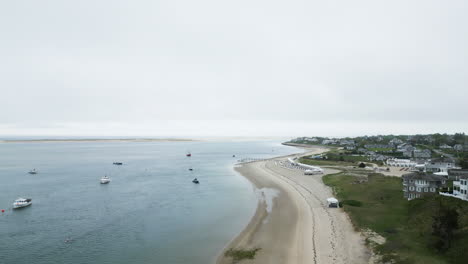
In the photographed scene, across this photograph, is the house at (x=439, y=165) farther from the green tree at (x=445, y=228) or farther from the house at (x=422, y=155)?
the green tree at (x=445, y=228)

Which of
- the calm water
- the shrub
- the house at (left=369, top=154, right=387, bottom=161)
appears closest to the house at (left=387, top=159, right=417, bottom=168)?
the house at (left=369, top=154, right=387, bottom=161)

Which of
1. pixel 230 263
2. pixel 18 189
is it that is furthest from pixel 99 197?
pixel 230 263

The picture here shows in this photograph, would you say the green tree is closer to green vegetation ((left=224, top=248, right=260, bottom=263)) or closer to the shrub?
green vegetation ((left=224, top=248, right=260, bottom=263))

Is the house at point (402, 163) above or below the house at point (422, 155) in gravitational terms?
below

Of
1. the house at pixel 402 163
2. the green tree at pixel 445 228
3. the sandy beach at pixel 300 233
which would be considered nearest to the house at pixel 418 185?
the sandy beach at pixel 300 233

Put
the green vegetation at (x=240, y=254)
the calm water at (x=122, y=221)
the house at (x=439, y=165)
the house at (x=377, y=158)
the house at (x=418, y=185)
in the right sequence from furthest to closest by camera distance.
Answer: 1. the house at (x=377, y=158)
2. the house at (x=439, y=165)
3. the house at (x=418, y=185)
4. the calm water at (x=122, y=221)
5. the green vegetation at (x=240, y=254)

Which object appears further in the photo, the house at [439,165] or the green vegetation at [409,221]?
the house at [439,165]

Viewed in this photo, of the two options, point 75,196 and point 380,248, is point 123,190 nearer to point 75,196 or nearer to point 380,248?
point 75,196

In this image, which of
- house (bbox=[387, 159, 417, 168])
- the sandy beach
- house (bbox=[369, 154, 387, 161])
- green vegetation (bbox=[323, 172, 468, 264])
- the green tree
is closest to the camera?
green vegetation (bbox=[323, 172, 468, 264])
